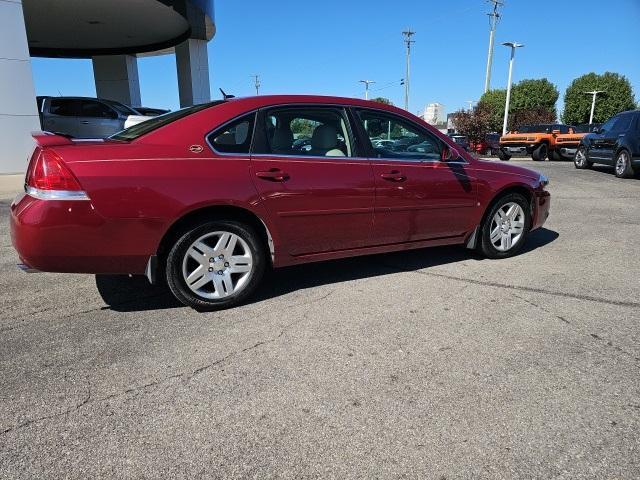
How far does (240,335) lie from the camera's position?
10.5 feet

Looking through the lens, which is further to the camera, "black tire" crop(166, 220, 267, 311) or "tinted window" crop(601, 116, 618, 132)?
"tinted window" crop(601, 116, 618, 132)

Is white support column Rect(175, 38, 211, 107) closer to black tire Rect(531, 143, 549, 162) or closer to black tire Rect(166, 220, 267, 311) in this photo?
black tire Rect(531, 143, 549, 162)

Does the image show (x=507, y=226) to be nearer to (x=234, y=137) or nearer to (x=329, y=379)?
(x=234, y=137)

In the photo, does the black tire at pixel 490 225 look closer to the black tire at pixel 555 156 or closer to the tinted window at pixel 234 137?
the tinted window at pixel 234 137

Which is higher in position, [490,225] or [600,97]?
[600,97]

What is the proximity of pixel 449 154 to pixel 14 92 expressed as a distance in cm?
1264

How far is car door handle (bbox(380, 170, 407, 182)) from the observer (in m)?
4.12

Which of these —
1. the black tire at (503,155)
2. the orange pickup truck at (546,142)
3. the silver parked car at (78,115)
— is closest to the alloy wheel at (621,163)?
the orange pickup truck at (546,142)

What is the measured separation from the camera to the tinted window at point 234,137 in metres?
3.49

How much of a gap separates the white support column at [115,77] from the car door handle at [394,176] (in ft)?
94.0

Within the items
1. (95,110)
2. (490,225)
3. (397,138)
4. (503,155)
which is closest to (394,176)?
(397,138)

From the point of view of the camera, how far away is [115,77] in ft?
96.6

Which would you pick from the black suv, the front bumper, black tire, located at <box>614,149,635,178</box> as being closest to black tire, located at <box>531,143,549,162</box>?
the black suv

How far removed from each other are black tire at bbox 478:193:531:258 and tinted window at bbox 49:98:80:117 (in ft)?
43.4
